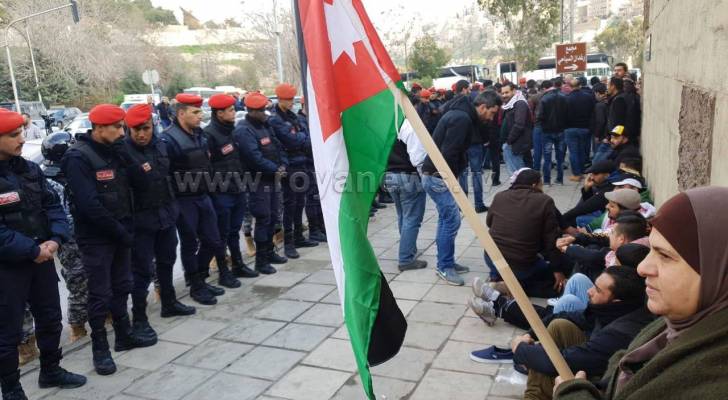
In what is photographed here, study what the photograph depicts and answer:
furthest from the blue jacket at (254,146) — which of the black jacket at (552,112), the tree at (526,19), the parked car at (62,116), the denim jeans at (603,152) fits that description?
the parked car at (62,116)

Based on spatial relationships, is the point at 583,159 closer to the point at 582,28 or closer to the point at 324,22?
the point at 324,22

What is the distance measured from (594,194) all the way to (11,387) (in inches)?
219

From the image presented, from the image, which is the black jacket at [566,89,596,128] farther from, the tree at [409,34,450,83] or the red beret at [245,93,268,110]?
the tree at [409,34,450,83]

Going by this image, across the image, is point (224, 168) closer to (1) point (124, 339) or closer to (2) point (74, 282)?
(2) point (74, 282)

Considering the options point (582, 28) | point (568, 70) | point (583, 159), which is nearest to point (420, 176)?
point (583, 159)

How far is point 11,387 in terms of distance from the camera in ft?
12.9

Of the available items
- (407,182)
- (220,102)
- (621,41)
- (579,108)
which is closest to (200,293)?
(220,102)

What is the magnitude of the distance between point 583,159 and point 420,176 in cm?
610

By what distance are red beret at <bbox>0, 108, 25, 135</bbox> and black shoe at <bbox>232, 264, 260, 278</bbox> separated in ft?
10.1

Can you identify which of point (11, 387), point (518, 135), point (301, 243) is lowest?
point (301, 243)

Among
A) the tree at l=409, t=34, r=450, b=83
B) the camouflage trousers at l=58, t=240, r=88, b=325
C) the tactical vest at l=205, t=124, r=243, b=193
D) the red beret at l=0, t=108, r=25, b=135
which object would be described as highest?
the tree at l=409, t=34, r=450, b=83

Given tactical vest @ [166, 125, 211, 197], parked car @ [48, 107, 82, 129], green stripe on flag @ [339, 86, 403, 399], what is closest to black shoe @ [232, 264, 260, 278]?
tactical vest @ [166, 125, 211, 197]

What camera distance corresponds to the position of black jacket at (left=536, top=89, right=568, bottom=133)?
10.4 metres

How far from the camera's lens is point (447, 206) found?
232 inches
